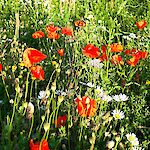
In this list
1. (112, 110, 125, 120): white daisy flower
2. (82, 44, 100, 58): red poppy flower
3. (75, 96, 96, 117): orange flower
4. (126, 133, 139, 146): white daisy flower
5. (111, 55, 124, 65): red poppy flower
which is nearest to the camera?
(75, 96, 96, 117): orange flower

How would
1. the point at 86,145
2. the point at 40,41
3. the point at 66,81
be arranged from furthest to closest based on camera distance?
the point at 40,41 → the point at 66,81 → the point at 86,145

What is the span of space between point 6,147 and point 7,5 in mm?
2107

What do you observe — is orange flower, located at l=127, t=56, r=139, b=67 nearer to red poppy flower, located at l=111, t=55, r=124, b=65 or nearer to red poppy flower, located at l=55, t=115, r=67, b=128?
red poppy flower, located at l=111, t=55, r=124, b=65

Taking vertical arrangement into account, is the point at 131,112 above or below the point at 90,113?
below

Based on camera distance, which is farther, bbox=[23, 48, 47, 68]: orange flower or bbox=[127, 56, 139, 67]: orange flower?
bbox=[127, 56, 139, 67]: orange flower

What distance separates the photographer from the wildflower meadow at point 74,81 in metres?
2.00

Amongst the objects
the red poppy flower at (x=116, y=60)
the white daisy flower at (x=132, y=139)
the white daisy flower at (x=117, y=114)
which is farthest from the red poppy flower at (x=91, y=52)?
the white daisy flower at (x=132, y=139)

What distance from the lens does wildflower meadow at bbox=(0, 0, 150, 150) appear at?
200 centimetres

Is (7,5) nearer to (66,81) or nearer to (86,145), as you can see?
(66,81)

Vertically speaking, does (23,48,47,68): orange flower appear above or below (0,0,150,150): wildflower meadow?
above

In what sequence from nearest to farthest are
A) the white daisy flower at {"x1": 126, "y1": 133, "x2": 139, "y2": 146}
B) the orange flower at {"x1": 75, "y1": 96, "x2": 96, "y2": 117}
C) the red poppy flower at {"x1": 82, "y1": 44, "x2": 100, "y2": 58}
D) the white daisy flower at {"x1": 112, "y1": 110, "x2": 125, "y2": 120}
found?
the orange flower at {"x1": 75, "y1": 96, "x2": 96, "y2": 117}, the white daisy flower at {"x1": 126, "y1": 133, "x2": 139, "y2": 146}, the white daisy flower at {"x1": 112, "y1": 110, "x2": 125, "y2": 120}, the red poppy flower at {"x1": 82, "y1": 44, "x2": 100, "y2": 58}

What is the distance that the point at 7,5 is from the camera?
3773mm

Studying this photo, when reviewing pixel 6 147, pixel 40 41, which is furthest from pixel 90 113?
pixel 40 41

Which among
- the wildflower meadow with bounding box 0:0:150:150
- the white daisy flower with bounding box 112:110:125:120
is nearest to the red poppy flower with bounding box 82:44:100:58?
the wildflower meadow with bounding box 0:0:150:150
